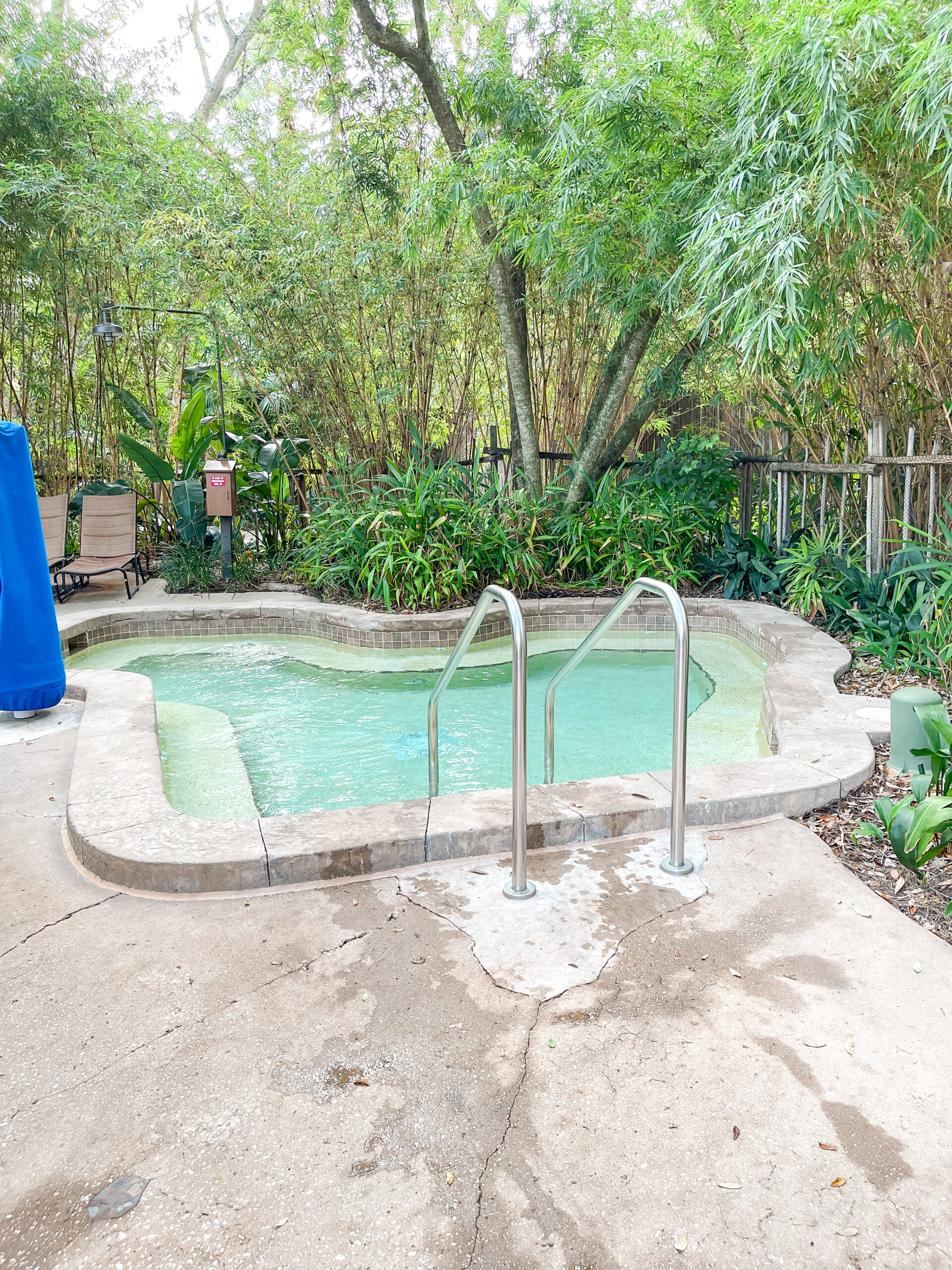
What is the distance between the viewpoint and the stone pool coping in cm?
220

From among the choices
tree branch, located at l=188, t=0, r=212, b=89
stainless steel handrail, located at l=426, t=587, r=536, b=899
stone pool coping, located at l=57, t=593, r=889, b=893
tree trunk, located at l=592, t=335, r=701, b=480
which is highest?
tree branch, located at l=188, t=0, r=212, b=89

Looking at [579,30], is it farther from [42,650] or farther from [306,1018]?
[306,1018]

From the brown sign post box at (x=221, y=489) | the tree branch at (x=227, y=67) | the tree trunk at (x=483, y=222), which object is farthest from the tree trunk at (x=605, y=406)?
the tree branch at (x=227, y=67)

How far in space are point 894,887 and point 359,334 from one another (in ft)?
20.6

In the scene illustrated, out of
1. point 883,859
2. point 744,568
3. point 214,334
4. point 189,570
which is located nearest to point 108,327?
point 214,334

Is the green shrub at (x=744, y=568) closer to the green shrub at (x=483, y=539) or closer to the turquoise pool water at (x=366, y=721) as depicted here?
the green shrub at (x=483, y=539)

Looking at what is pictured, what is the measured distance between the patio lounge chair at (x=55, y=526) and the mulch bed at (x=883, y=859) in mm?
6493

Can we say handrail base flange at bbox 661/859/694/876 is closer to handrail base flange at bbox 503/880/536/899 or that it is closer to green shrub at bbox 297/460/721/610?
handrail base flange at bbox 503/880/536/899

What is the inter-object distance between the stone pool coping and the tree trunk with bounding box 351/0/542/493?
4022 millimetres

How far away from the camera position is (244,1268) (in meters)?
1.16

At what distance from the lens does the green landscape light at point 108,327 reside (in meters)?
6.77

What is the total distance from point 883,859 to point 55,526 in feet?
22.7

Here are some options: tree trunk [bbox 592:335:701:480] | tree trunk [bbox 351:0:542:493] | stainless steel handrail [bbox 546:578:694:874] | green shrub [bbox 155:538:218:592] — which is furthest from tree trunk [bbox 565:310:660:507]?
stainless steel handrail [bbox 546:578:694:874]

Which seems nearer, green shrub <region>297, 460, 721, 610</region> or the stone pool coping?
the stone pool coping
